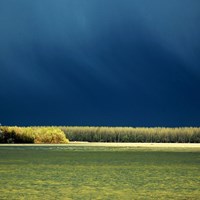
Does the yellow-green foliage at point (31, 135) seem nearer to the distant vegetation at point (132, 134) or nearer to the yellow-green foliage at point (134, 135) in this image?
the distant vegetation at point (132, 134)

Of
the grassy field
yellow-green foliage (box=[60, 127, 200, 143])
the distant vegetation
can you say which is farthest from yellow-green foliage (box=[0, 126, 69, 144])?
the grassy field

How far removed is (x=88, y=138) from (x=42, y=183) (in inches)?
1060

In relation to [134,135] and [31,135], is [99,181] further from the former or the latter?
[134,135]

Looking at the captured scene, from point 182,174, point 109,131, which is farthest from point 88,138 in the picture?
point 182,174

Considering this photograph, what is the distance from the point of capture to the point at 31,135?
1163 inches

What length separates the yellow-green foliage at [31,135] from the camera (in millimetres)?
29453

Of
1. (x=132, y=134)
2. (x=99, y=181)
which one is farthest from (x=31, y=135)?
(x=99, y=181)

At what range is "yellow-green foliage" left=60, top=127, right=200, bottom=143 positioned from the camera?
3622 cm

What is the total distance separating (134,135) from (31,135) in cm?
899

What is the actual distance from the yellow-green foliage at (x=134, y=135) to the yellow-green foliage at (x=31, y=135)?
6354 millimetres

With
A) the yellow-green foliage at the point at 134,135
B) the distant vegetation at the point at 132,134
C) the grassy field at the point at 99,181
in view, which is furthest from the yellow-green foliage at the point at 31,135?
the grassy field at the point at 99,181

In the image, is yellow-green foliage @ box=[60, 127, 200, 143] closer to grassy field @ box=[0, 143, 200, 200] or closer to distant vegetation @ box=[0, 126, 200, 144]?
distant vegetation @ box=[0, 126, 200, 144]

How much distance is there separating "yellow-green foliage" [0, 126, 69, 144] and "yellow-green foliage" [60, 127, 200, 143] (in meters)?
6.35

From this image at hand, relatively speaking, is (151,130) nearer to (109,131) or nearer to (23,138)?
(109,131)
